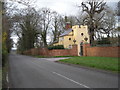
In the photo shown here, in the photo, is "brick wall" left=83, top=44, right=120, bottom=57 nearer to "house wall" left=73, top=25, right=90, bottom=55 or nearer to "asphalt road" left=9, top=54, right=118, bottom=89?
"asphalt road" left=9, top=54, right=118, bottom=89

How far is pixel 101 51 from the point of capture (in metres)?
33.9

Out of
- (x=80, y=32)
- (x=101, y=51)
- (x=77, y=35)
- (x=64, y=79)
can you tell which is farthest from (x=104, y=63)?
(x=77, y=35)

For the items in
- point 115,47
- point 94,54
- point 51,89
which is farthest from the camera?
point 94,54

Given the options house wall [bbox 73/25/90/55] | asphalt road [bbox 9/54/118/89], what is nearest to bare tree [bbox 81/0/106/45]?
house wall [bbox 73/25/90/55]

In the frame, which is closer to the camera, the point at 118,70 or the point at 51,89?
the point at 51,89

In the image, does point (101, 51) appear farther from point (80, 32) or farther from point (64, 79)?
point (80, 32)

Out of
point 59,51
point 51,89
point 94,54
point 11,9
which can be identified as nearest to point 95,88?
point 51,89

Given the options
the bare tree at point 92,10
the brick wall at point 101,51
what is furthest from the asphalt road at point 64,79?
the bare tree at point 92,10

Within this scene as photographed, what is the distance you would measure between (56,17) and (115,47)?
144 ft

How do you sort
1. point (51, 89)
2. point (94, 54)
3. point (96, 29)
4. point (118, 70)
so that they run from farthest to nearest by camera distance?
point (96, 29)
point (94, 54)
point (118, 70)
point (51, 89)

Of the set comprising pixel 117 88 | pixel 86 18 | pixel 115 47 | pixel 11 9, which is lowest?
pixel 117 88

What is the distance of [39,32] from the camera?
68.5m

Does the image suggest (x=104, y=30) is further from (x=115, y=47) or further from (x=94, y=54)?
(x=115, y=47)

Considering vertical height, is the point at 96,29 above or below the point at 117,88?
above
